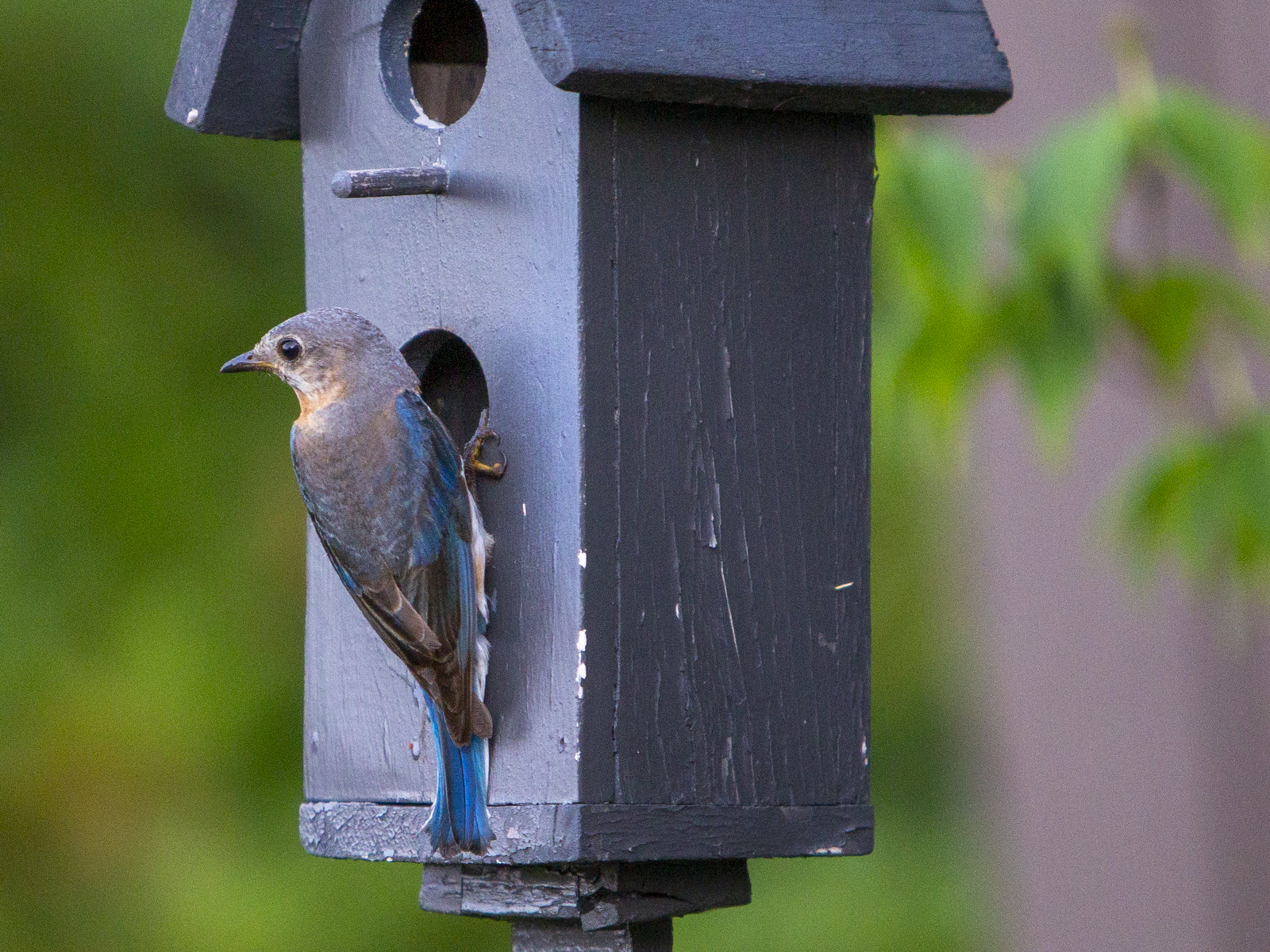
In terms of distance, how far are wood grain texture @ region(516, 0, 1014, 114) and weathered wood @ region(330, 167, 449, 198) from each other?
311 millimetres

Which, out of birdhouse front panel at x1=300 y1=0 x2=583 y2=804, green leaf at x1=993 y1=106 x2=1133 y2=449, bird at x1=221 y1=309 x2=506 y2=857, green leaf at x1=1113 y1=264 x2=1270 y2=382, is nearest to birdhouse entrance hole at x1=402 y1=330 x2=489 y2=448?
birdhouse front panel at x1=300 y1=0 x2=583 y2=804

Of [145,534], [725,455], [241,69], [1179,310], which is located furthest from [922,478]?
[725,455]

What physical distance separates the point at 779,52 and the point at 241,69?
3.01 feet

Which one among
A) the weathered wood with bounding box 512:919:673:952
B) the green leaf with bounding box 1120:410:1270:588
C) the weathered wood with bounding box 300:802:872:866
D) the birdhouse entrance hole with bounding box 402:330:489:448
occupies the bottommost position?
the weathered wood with bounding box 512:919:673:952

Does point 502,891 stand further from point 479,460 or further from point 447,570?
point 479,460

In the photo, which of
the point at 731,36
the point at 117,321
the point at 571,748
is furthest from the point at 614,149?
the point at 117,321

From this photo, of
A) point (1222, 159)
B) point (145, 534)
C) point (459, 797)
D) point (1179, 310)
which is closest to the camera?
point (459, 797)

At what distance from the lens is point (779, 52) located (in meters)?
2.30

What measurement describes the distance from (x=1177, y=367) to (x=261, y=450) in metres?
3.40

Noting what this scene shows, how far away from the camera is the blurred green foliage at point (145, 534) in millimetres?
4938

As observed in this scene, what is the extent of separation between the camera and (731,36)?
89.8 inches

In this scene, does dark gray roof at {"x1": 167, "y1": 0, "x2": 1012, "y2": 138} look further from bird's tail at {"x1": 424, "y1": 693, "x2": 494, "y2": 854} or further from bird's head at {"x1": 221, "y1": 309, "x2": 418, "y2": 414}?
bird's tail at {"x1": 424, "y1": 693, "x2": 494, "y2": 854}

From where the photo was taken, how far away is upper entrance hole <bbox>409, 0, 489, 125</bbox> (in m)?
2.86

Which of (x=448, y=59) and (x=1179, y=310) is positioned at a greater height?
(x=448, y=59)
